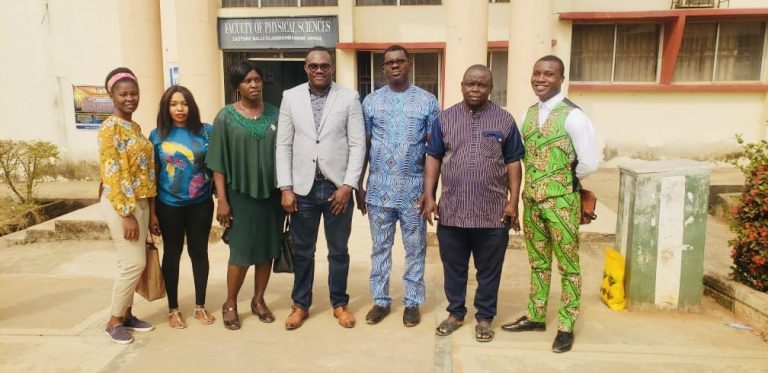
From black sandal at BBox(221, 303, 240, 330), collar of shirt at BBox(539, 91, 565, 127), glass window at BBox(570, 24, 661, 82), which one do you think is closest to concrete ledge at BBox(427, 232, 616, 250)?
black sandal at BBox(221, 303, 240, 330)

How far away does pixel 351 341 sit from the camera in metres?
3.62

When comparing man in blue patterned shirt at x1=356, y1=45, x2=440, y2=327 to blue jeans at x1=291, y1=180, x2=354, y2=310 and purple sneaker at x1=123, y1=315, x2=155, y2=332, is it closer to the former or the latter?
blue jeans at x1=291, y1=180, x2=354, y2=310

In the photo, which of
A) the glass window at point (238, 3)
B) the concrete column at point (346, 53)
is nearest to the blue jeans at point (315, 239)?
the concrete column at point (346, 53)

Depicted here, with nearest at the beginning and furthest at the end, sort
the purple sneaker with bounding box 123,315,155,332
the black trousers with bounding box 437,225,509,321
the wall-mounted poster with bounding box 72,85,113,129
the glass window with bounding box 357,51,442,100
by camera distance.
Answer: the black trousers with bounding box 437,225,509,321 → the purple sneaker with bounding box 123,315,155,332 → the wall-mounted poster with bounding box 72,85,113,129 → the glass window with bounding box 357,51,442,100

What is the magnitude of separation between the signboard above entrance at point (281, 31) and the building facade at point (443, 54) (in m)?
0.02

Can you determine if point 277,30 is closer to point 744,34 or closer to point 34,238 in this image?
point 34,238

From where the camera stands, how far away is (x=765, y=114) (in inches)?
427

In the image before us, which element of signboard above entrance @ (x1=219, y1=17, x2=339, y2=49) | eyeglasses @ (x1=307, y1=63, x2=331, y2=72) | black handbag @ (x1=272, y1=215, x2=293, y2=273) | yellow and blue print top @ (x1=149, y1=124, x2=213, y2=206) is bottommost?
black handbag @ (x1=272, y1=215, x2=293, y2=273)

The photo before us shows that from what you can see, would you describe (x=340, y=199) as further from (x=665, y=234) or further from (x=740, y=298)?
(x=740, y=298)

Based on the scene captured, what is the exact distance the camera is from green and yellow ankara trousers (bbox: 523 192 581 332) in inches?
134

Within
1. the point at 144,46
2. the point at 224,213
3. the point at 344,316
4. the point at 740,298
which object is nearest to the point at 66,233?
the point at 144,46

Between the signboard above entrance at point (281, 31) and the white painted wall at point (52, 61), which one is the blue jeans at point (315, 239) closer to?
the signboard above entrance at point (281, 31)

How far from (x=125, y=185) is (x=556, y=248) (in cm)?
264

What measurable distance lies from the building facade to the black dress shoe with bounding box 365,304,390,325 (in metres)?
7.04
